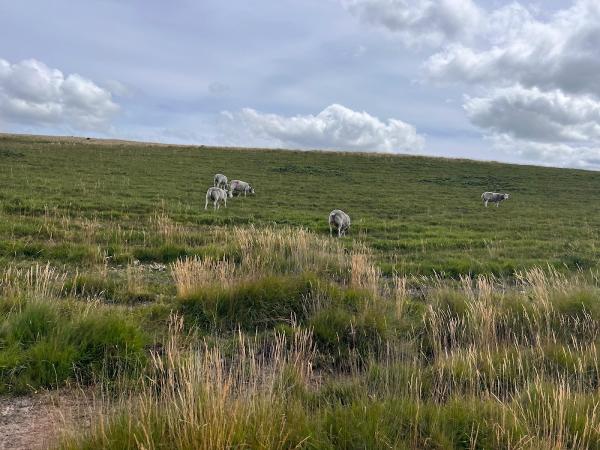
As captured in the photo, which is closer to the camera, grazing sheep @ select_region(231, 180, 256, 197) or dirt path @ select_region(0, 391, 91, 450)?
dirt path @ select_region(0, 391, 91, 450)

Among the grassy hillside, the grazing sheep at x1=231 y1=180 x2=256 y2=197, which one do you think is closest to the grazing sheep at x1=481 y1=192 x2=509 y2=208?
the grassy hillside

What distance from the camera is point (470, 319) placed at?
283 inches

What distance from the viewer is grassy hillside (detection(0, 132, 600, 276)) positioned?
1408 centimetres

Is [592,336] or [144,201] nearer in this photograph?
[592,336]

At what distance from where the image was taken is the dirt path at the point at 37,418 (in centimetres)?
390

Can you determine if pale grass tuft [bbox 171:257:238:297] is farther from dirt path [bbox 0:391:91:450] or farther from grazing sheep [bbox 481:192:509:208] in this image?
grazing sheep [bbox 481:192:509:208]

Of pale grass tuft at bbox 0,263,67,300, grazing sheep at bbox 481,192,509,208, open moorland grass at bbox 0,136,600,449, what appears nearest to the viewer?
open moorland grass at bbox 0,136,600,449

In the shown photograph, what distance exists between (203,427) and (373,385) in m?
2.18

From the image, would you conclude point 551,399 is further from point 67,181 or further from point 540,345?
point 67,181

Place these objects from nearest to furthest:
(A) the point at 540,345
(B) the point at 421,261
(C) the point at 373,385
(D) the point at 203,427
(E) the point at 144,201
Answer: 1. (D) the point at 203,427
2. (C) the point at 373,385
3. (A) the point at 540,345
4. (B) the point at 421,261
5. (E) the point at 144,201

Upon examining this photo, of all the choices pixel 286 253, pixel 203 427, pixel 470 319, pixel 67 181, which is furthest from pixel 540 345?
pixel 67 181

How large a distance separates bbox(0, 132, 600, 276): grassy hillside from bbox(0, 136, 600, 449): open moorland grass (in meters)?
0.21

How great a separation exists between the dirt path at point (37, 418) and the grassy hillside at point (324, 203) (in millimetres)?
6991

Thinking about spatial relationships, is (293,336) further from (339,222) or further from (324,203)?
(324,203)
